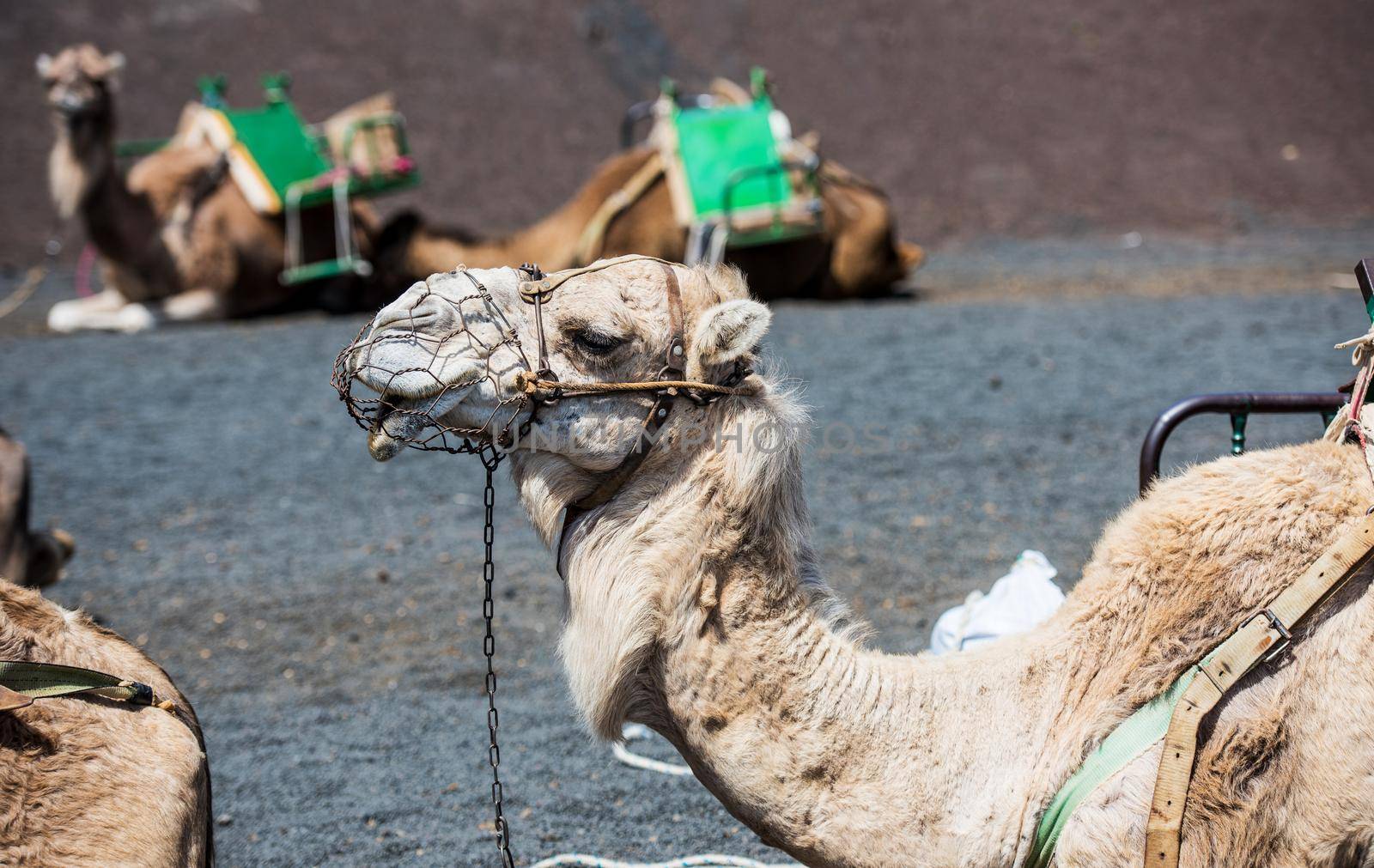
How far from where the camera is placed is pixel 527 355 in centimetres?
193

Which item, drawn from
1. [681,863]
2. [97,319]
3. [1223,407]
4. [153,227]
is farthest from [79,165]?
[1223,407]

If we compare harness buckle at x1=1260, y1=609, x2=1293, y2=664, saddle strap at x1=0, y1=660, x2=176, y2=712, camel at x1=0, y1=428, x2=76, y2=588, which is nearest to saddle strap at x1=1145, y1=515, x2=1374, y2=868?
harness buckle at x1=1260, y1=609, x2=1293, y2=664

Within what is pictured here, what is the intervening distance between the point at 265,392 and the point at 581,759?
525cm

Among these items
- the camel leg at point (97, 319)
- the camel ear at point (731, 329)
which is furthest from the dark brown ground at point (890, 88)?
the camel ear at point (731, 329)

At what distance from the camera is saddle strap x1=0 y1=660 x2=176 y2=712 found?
67.5 inches

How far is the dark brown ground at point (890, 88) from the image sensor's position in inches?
605

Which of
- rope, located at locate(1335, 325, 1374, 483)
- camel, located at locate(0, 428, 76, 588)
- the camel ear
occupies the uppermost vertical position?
the camel ear

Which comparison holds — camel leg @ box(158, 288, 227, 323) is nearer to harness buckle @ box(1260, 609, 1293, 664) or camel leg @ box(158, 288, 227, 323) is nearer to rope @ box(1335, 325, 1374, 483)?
rope @ box(1335, 325, 1374, 483)

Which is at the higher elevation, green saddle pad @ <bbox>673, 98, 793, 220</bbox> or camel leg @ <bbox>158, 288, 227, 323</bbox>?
green saddle pad @ <bbox>673, 98, 793, 220</bbox>

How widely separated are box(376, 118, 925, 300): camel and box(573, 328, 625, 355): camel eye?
7.49m

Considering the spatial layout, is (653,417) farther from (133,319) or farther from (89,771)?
(133,319)

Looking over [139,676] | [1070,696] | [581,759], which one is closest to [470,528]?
[581,759]

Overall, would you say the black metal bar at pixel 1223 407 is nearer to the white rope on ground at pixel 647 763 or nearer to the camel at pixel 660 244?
the white rope on ground at pixel 647 763

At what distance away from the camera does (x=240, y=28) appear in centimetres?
1761
